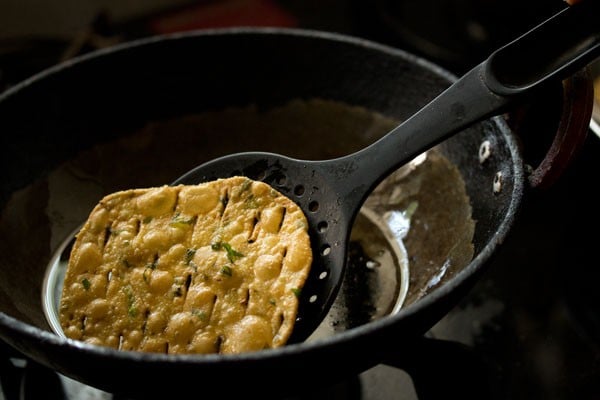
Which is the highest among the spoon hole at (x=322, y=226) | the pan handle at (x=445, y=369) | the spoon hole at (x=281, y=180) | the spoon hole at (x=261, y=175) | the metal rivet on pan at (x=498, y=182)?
the spoon hole at (x=261, y=175)

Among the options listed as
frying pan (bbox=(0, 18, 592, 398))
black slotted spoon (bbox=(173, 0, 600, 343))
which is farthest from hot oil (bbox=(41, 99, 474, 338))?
black slotted spoon (bbox=(173, 0, 600, 343))

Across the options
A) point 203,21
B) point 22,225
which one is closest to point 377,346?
point 22,225

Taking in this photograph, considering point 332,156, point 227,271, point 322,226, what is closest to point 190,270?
point 227,271

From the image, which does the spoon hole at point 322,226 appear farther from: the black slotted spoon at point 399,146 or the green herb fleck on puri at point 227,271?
the green herb fleck on puri at point 227,271

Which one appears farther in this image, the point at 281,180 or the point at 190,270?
the point at 281,180

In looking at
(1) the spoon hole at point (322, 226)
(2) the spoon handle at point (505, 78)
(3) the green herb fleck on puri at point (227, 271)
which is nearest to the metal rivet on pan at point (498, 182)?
(2) the spoon handle at point (505, 78)

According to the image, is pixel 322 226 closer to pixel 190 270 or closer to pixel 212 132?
pixel 190 270

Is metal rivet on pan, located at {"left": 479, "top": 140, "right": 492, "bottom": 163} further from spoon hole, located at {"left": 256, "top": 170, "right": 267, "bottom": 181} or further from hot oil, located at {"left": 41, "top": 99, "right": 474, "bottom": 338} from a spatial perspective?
spoon hole, located at {"left": 256, "top": 170, "right": 267, "bottom": 181}

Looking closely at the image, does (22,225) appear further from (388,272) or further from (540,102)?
(540,102)
